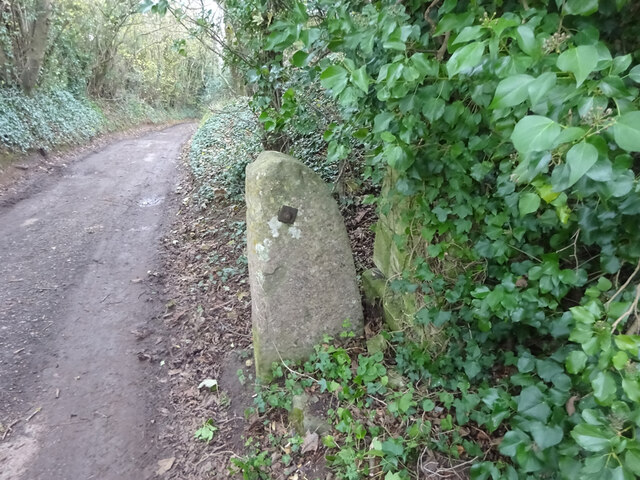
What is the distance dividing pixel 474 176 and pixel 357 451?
207 centimetres

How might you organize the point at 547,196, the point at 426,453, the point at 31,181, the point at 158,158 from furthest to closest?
the point at 158,158 < the point at 31,181 < the point at 426,453 < the point at 547,196

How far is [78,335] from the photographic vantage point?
14.7 ft

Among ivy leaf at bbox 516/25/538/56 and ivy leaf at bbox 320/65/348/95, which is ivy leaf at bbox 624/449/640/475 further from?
ivy leaf at bbox 320/65/348/95

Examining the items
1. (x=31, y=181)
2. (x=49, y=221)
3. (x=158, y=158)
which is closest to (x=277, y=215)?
(x=49, y=221)

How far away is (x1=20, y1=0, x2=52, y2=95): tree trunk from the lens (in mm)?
10523

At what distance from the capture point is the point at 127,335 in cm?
452

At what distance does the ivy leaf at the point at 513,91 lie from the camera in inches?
43.4

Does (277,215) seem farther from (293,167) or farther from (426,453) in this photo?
(426,453)

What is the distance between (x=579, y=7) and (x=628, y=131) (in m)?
0.58

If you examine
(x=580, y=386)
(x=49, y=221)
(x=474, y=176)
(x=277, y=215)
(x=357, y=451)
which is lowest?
(x=357, y=451)

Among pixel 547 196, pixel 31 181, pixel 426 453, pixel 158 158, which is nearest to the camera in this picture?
pixel 547 196

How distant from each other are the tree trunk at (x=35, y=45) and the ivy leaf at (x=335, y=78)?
12.7 metres

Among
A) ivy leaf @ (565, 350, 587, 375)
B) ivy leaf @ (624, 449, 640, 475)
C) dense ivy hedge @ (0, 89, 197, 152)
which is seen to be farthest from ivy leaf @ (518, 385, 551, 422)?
dense ivy hedge @ (0, 89, 197, 152)

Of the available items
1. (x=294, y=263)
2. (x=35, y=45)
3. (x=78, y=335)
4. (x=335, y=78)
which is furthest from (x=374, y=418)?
(x=35, y=45)
